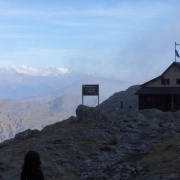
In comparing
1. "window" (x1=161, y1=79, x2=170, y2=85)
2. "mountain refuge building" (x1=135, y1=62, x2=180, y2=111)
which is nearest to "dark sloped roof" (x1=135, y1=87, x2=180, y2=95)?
"mountain refuge building" (x1=135, y1=62, x2=180, y2=111)

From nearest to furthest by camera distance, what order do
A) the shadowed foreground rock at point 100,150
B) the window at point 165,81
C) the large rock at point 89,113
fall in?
the shadowed foreground rock at point 100,150 → the large rock at point 89,113 → the window at point 165,81

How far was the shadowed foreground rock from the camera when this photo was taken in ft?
69.1

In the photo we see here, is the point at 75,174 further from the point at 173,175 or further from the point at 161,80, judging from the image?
the point at 161,80

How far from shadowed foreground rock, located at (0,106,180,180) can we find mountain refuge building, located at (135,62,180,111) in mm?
30499

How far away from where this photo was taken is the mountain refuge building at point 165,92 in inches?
2586

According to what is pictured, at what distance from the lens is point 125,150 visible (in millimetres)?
26172

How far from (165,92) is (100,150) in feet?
135

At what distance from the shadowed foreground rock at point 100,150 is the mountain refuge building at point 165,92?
30499 millimetres

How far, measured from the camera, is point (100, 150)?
2577 centimetres

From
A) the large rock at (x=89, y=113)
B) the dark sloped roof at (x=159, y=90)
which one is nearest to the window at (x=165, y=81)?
the dark sloped roof at (x=159, y=90)

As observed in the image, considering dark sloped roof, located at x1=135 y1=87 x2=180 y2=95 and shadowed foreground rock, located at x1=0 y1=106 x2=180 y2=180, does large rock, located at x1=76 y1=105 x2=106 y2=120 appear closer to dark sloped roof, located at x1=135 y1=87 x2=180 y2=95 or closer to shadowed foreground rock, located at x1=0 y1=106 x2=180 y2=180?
shadowed foreground rock, located at x1=0 y1=106 x2=180 y2=180

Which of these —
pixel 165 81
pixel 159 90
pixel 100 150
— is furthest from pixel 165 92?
pixel 100 150

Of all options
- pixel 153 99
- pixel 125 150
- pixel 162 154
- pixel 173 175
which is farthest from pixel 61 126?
pixel 153 99

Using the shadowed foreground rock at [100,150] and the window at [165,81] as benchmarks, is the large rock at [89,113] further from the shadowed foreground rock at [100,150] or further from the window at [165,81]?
the window at [165,81]
